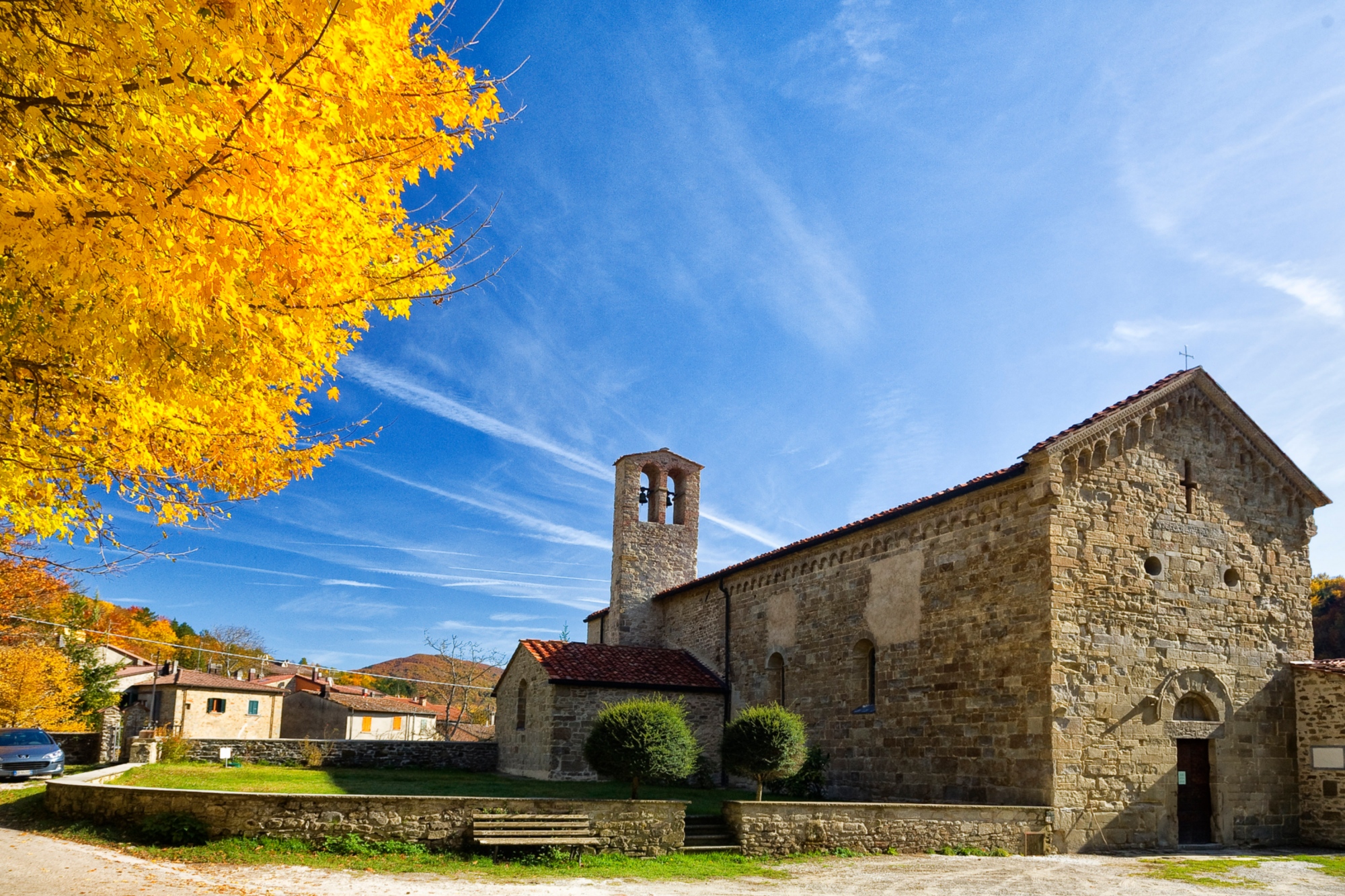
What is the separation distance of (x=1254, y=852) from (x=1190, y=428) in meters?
7.70

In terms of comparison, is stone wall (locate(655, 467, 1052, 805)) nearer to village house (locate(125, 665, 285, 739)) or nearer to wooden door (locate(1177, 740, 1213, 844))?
wooden door (locate(1177, 740, 1213, 844))

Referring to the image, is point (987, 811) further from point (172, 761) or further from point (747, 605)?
point (172, 761)

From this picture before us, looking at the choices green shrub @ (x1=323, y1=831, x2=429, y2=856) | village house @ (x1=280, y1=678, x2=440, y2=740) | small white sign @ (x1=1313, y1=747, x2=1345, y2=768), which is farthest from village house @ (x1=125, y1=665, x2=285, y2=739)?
small white sign @ (x1=1313, y1=747, x2=1345, y2=768)

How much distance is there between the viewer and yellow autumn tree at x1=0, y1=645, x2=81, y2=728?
2991cm

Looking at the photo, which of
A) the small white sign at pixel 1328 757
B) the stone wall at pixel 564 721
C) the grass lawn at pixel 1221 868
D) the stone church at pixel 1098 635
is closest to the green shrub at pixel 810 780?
the stone church at pixel 1098 635

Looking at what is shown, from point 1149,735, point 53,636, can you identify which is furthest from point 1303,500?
point 53,636

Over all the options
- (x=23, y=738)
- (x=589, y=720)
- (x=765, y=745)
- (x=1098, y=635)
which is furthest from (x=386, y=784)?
(x=1098, y=635)

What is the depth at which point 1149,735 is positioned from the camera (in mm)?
16172

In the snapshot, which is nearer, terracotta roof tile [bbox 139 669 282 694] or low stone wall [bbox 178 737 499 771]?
low stone wall [bbox 178 737 499 771]

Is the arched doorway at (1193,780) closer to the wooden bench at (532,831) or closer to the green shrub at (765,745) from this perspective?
the green shrub at (765,745)

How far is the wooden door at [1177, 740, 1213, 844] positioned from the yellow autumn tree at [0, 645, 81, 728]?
31446 mm

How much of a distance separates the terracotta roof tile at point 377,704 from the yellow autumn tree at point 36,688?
16201 millimetres

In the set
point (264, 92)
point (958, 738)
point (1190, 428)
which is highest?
point (1190, 428)

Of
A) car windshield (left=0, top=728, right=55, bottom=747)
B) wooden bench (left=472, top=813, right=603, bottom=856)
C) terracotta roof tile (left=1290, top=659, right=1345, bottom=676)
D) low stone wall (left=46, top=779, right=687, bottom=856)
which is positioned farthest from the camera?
car windshield (left=0, top=728, right=55, bottom=747)
